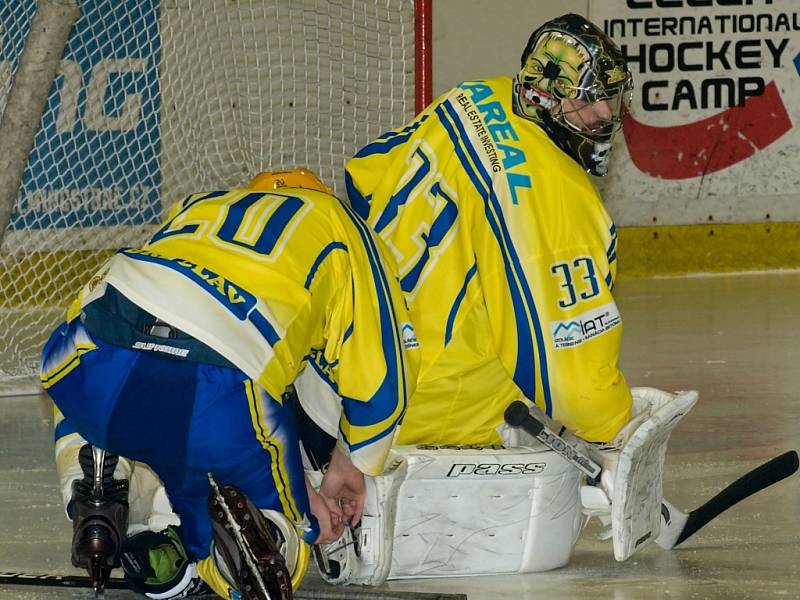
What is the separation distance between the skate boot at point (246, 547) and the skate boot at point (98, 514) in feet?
1.37

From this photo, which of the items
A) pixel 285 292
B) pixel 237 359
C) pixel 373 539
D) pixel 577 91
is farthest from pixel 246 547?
pixel 577 91

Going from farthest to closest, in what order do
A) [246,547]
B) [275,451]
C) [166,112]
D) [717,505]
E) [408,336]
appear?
[166,112] → [717,505] → [408,336] → [275,451] → [246,547]

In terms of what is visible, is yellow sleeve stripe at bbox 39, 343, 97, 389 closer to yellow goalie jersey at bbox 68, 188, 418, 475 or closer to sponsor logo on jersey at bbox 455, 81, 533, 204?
yellow goalie jersey at bbox 68, 188, 418, 475

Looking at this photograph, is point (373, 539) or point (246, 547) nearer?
point (246, 547)

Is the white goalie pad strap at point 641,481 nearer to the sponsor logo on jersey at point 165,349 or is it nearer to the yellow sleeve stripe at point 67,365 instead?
the sponsor logo on jersey at point 165,349

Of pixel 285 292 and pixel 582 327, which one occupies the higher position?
pixel 285 292

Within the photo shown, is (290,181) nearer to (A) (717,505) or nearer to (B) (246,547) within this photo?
(B) (246,547)

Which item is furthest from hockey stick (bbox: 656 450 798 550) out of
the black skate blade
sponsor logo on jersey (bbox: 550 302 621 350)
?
the black skate blade

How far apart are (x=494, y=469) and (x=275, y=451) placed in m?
0.63

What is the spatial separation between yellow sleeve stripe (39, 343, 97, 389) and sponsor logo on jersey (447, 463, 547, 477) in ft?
2.66

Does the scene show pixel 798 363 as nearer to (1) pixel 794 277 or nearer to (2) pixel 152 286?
(1) pixel 794 277

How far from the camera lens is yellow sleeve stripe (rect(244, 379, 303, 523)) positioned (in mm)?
2578

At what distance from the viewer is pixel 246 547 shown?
2527mm

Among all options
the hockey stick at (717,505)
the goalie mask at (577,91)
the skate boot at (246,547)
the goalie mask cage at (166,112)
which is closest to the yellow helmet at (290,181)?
the goalie mask at (577,91)
